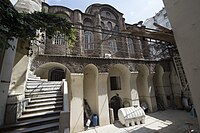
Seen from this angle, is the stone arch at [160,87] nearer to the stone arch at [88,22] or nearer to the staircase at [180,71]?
the staircase at [180,71]

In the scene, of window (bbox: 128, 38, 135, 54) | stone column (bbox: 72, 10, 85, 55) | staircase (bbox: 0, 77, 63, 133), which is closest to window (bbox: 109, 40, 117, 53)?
window (bbox: 128, 38, 135, 54)

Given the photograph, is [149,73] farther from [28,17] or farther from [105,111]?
[28,17]

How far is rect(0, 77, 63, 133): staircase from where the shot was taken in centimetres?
315

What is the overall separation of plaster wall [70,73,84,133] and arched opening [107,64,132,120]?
371cm

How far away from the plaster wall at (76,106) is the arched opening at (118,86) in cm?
371

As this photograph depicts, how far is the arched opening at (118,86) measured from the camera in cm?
1038

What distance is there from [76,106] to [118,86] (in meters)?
5.23

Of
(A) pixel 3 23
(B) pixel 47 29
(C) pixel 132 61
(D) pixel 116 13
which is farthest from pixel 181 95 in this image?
(A) pixel 3 23

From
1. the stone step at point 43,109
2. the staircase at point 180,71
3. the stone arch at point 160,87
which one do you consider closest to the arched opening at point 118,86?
the stone arch at point 160,87

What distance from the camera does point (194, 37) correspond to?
4.71ft

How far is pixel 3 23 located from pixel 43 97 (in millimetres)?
3514

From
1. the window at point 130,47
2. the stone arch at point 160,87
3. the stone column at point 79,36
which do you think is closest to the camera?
the stone column at point 79,36

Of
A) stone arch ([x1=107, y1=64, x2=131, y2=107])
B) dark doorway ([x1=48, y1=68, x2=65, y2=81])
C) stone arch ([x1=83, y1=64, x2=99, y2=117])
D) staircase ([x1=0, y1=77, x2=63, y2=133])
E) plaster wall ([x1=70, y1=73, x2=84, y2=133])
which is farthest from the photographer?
stone arch ([x1=107, y1=64, x2=131, y2=107])

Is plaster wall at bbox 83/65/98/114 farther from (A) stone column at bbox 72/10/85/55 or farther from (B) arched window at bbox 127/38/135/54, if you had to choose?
(B) arched window at bbox 127/38/135/54
